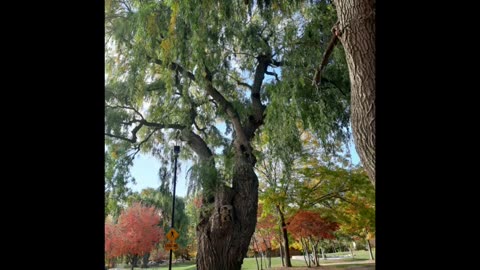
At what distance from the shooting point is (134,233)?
569 cm

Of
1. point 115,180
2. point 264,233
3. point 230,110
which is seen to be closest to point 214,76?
point 230,110

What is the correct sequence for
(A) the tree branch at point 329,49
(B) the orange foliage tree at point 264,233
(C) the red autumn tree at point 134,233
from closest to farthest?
1. (A) the tree branch at point 329,49
2. (C) the red autumn tree at point 134,233
3. (B) the orange foliage tree at point 264,233

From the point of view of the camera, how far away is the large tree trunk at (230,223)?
399 centimetres

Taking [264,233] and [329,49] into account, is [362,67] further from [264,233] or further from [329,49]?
[264,233]

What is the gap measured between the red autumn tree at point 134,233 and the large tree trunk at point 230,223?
48.3 inches

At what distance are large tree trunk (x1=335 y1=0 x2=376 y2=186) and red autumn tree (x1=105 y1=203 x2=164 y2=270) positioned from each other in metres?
4.15

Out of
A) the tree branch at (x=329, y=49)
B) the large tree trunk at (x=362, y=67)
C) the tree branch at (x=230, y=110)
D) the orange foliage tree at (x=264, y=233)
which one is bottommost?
the orange foliage tree at (x=264, y=233)

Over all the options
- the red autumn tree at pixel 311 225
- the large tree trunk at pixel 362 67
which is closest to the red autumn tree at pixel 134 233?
the red autumn tree at pixel 311 225

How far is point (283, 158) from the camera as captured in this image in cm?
395

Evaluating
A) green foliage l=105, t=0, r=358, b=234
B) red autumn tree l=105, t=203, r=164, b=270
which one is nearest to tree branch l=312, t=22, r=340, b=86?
green foliage l=105, t=0, r=358, b=234

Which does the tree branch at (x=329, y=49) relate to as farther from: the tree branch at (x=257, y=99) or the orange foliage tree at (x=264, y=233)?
the orange foliage tree at (x=264, y=233)

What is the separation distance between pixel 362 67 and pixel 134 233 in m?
5.11

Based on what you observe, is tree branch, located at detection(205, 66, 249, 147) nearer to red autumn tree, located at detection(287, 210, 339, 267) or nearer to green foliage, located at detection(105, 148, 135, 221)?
green foliage, located at detection(105, 148, 135, 221)
